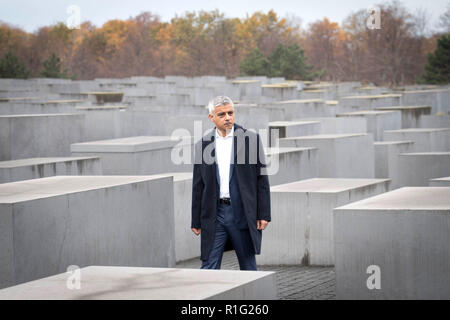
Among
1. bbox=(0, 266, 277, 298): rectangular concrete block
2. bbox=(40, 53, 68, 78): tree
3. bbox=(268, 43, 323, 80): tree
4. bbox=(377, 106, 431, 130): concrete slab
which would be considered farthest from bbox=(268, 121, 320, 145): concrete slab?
bbox=(40, 53, 68, 78): tree

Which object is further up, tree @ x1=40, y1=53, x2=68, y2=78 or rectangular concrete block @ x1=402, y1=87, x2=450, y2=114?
tree @ x1=40, y1=53, x2=68, y2=78

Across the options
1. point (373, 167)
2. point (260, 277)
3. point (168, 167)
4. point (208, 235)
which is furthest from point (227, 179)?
point (373, 167)

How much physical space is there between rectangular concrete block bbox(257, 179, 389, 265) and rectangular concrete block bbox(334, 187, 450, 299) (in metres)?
1.98

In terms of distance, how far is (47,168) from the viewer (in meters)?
10.6

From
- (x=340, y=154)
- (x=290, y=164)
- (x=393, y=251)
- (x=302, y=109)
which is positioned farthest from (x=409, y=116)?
(x=393, y=251)

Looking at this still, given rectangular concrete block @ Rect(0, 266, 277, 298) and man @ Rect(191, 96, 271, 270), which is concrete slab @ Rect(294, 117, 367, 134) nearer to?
man @ Rect(191, 96, 271, 270)

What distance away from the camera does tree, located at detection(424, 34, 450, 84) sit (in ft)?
135

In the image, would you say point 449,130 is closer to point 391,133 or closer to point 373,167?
point 391,133

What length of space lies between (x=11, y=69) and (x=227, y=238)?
39.9 m

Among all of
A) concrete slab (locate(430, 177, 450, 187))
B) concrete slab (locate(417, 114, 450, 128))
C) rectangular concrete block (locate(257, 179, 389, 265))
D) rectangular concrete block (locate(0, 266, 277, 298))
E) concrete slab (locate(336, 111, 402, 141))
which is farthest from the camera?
concrete slab (locate(417, 114, 450, 128))

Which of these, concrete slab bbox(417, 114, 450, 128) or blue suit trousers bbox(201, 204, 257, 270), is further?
concrete slab bbox(417, 114, 450, 128)

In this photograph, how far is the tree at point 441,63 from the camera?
4128 cm

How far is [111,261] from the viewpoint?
23.4ft
